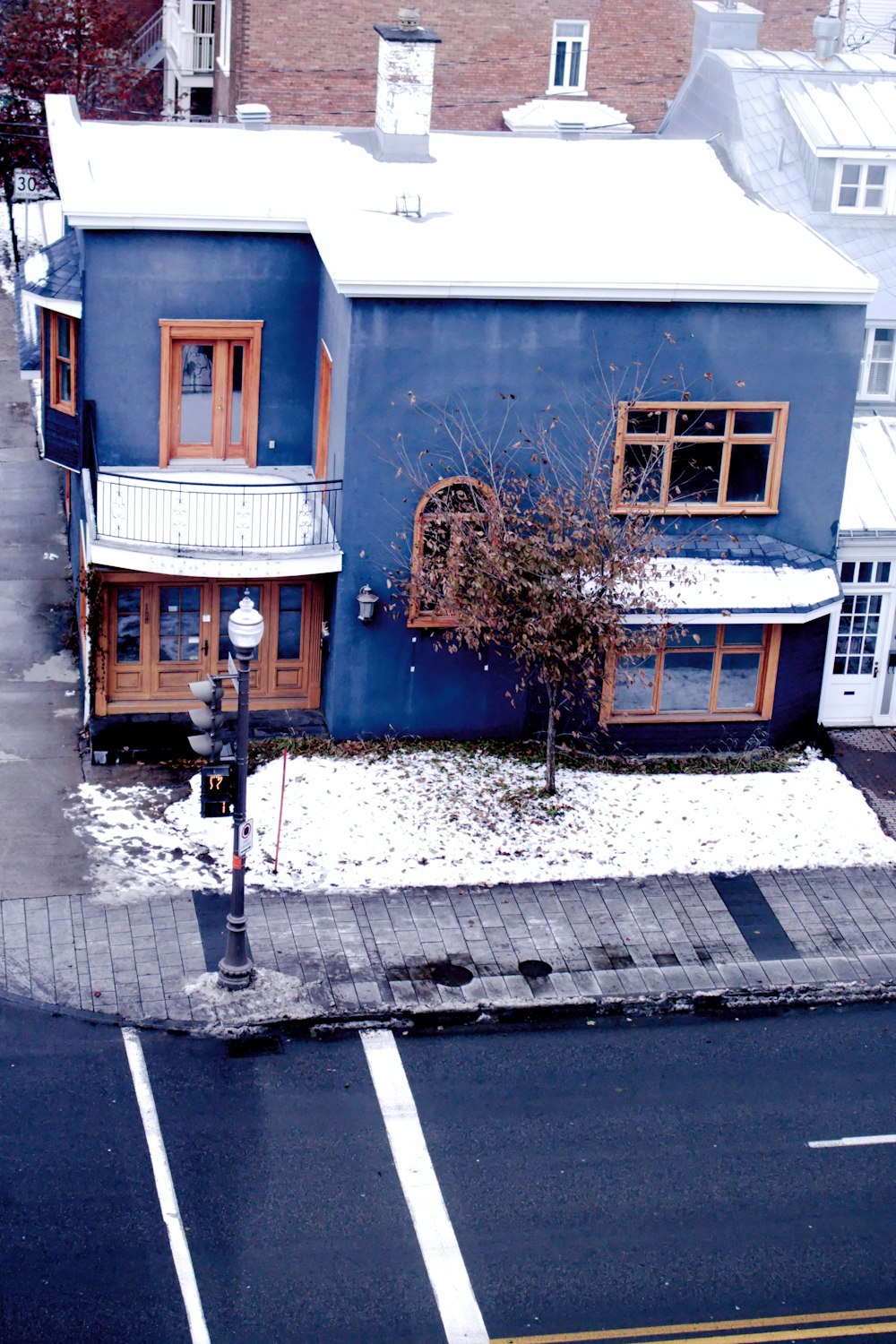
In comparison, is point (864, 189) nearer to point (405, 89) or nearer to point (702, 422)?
point (702, 422)

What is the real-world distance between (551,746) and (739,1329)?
26.5 ft

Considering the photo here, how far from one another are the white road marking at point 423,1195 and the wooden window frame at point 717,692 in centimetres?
639

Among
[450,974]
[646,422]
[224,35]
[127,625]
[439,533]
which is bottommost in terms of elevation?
[450,974]

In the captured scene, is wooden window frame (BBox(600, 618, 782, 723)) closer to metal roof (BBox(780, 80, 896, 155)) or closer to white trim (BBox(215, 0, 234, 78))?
metal roof (BBox(780, 80, 896, 155))

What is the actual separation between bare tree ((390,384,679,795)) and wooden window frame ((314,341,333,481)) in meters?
1.88

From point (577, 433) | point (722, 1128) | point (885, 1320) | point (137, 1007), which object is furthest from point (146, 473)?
point (885, 1320)

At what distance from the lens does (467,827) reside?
1925cm

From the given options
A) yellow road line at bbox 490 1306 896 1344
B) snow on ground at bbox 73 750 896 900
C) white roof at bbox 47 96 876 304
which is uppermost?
white roof at bbox 47 96 876 304

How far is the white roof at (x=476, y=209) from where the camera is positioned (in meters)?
19.3

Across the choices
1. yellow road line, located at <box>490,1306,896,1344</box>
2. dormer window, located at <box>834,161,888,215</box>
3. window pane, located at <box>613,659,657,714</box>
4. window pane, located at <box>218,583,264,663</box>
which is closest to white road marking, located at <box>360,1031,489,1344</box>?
yellow road line, located at <box>490,1306,896,1344</box>

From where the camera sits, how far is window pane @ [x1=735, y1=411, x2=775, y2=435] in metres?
20.3

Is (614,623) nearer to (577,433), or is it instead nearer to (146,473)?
(577,433)

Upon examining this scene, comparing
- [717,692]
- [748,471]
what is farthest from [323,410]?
[717,692]

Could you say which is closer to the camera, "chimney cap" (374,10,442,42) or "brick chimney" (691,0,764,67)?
"chimney cap" (374,10,442,42)
